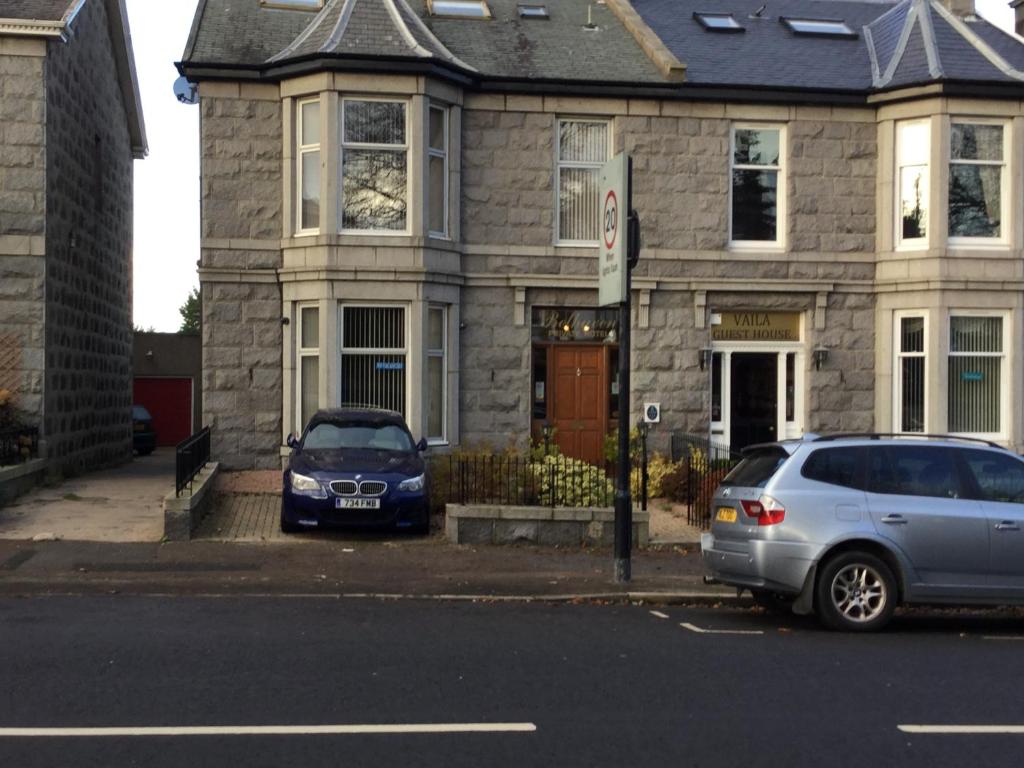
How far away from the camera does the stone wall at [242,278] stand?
18.8 metres

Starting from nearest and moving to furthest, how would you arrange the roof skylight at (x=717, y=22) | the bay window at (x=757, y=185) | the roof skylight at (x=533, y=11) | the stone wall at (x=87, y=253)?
1. the stone wall at (x=87, y=253)
2. the bay window at (x=757, y=185)
3. the roof skylight at (x=533, y=11)
4. the roof skylight at (x=717, y=22)

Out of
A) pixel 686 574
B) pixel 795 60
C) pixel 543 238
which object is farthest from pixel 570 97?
pixel 686 574

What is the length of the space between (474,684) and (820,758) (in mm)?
2350

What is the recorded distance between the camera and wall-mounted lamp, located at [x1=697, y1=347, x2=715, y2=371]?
20.0 meters

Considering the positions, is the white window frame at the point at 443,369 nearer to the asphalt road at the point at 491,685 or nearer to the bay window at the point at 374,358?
the bay window at the point at 374,358

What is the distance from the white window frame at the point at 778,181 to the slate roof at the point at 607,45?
26.9 inches

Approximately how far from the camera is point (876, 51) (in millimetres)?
21344

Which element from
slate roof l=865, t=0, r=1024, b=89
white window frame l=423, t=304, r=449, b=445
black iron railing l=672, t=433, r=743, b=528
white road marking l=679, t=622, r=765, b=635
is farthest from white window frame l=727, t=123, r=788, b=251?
white road marking l=679, t=622, r=765, b=635

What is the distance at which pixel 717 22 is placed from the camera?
71.6ft

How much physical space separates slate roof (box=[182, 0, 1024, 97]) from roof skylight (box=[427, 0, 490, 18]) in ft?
0.42

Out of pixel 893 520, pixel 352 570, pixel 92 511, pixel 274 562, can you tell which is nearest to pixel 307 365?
pixel 92 511

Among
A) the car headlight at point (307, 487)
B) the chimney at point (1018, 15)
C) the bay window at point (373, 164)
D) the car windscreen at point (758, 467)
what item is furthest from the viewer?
the chimney at point (1018, 15)

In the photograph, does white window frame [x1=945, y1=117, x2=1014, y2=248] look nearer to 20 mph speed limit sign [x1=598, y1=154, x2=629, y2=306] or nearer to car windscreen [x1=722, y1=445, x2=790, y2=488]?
20 mph speed limit sign [x1=598, y1=154, x2=629, y2=306]

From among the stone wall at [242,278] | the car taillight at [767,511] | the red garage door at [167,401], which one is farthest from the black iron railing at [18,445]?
the red garage door at [167,401]
